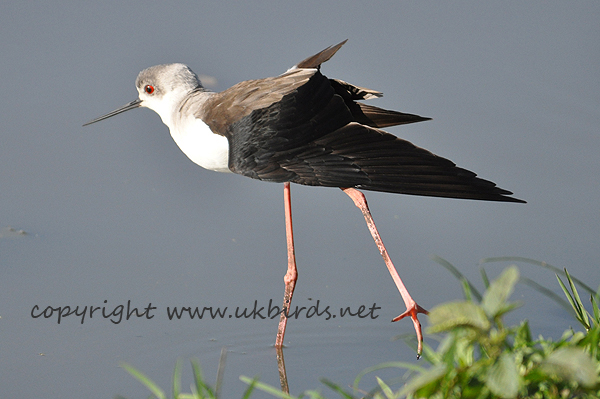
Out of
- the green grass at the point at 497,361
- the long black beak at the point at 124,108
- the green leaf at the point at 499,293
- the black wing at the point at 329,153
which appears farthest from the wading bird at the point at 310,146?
the green leaf at the point at 499,293

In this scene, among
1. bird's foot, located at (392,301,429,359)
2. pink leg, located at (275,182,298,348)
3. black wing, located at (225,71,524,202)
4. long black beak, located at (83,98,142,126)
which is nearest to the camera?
black wing, located at (225,71,524,202)

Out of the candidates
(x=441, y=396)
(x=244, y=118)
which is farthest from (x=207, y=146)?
(x=441, y=396)

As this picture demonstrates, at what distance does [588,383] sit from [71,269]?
253 centimetres

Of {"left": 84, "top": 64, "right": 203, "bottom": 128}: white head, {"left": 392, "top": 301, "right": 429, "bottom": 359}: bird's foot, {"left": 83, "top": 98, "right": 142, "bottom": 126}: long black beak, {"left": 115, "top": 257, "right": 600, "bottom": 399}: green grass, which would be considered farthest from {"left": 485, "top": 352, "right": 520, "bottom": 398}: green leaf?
{"left": 83, "top": 98, "right": 142, "bottom": 126}: long black beak

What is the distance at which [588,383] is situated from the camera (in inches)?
54.4

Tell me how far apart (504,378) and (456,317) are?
146 millimetres

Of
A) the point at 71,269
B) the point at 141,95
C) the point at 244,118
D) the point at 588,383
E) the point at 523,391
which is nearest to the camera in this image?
the point at 588,383

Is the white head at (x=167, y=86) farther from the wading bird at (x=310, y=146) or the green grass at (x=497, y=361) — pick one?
the green grass at (x=497, y=361)

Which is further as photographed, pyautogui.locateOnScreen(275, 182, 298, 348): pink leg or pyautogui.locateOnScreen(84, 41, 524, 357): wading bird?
pyautogui.locateOnScreen(275, 182, 298, 348): pink leg

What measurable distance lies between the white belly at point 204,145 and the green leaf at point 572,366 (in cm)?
180

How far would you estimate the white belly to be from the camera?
118 inches

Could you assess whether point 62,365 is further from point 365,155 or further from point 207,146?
point 365,155

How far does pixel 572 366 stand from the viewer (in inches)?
55.3

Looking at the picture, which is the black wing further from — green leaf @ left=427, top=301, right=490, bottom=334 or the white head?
green leaf @ left=427, top=301, right=490, bottom=334
